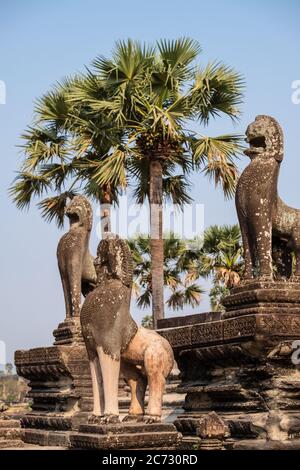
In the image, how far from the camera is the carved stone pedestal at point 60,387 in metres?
11.0

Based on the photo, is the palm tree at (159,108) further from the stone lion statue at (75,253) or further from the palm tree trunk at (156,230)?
the stone lion statue at (75,253)

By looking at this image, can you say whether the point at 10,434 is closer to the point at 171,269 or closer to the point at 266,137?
the point at 266,137

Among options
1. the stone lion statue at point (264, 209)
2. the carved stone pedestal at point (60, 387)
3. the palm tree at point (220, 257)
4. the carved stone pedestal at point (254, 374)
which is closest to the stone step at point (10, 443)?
the carved stone pedestal at point (60, 387)

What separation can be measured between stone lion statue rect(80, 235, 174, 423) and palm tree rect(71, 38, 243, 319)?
9.30 m

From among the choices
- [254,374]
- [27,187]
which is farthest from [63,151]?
[254,374]

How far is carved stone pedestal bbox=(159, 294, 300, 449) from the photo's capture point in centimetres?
800

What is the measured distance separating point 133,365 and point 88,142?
1018 cm

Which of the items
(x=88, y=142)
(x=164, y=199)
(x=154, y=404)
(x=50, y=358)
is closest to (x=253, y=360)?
(x=154, y=404)

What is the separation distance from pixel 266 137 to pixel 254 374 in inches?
93.7

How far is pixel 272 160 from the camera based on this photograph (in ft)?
29.9

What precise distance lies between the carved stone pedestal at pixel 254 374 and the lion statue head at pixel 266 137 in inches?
55.0

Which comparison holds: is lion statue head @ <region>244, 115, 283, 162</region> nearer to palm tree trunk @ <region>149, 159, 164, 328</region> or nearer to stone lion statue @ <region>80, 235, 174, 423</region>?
stone lion statue @ <region>80, 235, 174, 423</region>
